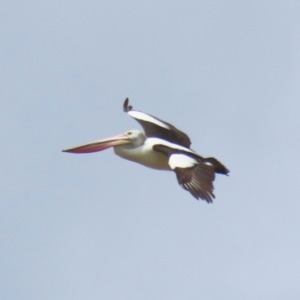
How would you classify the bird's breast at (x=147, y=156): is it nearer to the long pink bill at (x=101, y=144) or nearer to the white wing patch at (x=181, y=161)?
the long pink bill at (x=101, y=144)

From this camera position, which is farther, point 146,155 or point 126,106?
point 126,106

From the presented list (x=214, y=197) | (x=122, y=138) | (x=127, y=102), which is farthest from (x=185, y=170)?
(x=127, y=102)

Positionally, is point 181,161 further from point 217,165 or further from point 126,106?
point 126,106

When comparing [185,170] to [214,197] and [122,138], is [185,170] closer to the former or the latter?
[214,197]

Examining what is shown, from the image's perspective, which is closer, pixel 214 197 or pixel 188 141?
pixel 214 197

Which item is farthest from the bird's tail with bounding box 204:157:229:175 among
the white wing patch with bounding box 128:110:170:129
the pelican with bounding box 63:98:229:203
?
the white wing patch with bounding box 128:110:170:129

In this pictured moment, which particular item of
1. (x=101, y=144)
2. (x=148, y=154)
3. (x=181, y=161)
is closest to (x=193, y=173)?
(x=181, y=161)

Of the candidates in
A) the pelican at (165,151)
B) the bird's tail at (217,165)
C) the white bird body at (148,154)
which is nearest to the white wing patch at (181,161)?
the pelican at (165,151)

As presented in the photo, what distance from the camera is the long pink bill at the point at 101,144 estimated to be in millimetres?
28234

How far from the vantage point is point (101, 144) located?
28797 mm

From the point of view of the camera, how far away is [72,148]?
2911cm

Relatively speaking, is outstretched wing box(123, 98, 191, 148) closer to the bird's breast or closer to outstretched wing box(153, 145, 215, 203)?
the bird's breast

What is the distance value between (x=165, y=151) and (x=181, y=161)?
95cm

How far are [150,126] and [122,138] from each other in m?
1.12
